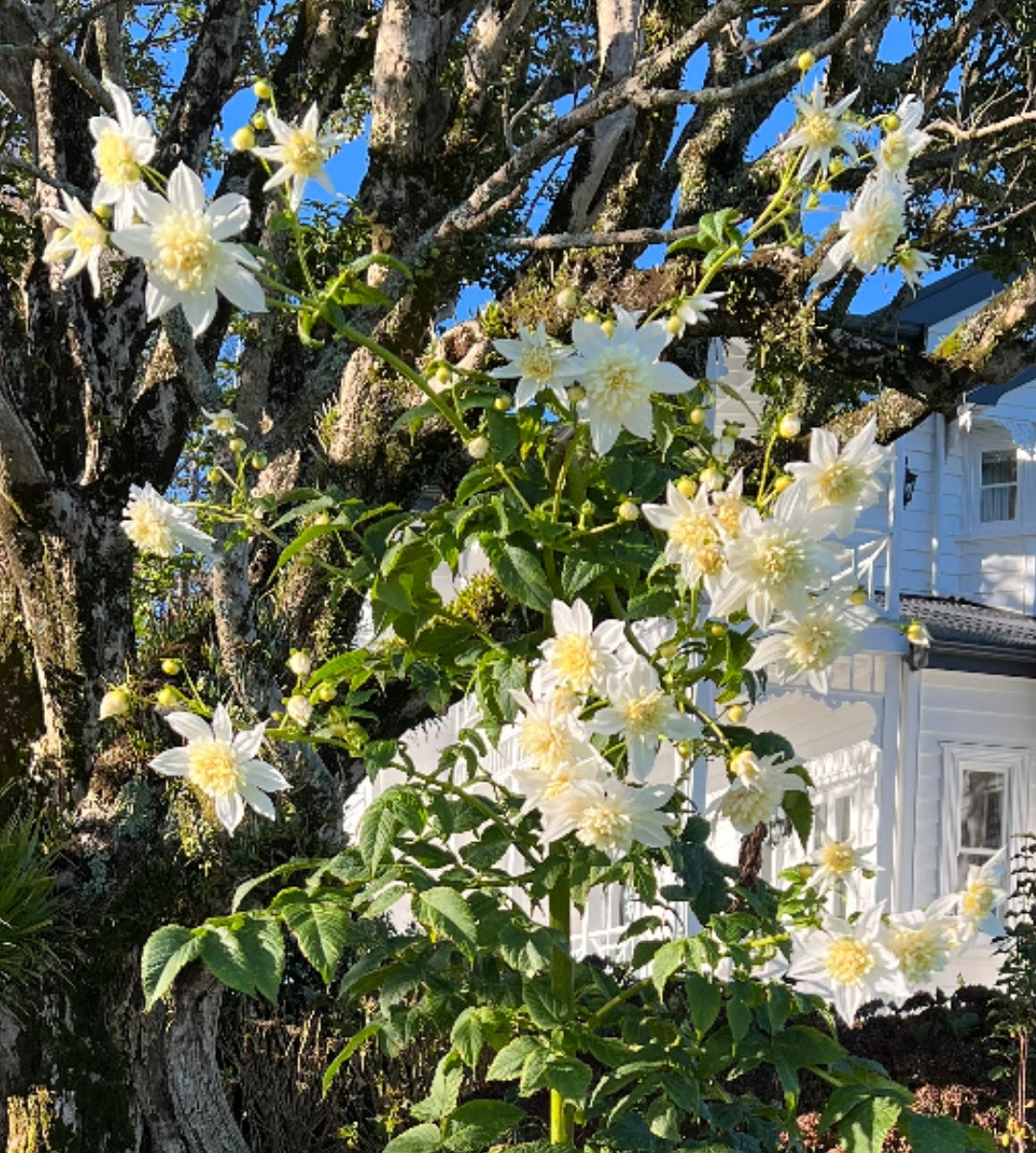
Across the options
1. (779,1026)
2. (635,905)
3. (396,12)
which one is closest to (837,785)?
(635,905)

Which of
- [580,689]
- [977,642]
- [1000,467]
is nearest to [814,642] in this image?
[580,689]

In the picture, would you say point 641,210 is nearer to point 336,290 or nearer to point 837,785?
point 336,290

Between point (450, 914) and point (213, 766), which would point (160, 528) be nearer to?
point (213, 766)

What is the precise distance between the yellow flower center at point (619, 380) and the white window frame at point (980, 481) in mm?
11715

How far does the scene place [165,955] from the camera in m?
2.07

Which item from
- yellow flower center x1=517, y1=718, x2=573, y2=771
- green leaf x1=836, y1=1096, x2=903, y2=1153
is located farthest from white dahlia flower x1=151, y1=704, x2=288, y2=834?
green leaf x1=836, y1=1096, x2=903, y2=1153

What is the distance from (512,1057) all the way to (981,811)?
33.7 feet

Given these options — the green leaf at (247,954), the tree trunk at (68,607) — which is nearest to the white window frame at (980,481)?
the tree trunk at (68,607)

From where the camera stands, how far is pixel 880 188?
2074 mm

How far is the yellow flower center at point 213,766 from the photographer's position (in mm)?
2141

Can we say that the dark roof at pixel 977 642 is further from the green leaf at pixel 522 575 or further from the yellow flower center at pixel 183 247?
the yellow flower center at pixel 183 247

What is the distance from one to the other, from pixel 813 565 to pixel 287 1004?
18.8ft

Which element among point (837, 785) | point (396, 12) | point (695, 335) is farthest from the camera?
point (837, 785)

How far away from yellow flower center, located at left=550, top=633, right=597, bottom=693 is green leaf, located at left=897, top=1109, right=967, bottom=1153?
904 millimetres
